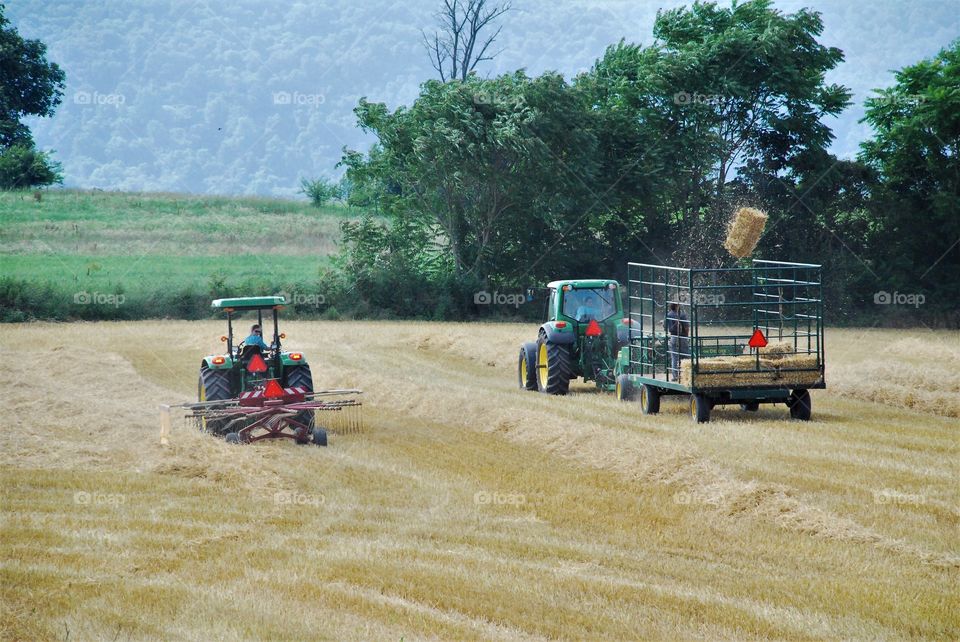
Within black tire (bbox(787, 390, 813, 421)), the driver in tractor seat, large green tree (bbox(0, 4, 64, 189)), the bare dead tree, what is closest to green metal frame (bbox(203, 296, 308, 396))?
the driver in tractor seat

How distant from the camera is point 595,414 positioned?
1527 cm

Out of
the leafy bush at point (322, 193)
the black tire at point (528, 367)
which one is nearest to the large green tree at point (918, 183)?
the black tire at point (528, 367)

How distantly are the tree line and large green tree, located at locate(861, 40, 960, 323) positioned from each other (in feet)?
0.18

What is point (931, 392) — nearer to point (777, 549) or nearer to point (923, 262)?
point (777, 549)

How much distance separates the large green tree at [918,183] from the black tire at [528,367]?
18028mm

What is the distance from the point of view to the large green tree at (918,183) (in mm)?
32062

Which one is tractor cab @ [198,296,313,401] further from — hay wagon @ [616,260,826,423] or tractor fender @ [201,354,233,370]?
hay wagon @ [616,260,826,423]

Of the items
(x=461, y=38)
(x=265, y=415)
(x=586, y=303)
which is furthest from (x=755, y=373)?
(x=461, y=38)

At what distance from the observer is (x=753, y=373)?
14273mm

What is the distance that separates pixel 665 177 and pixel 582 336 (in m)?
18.3

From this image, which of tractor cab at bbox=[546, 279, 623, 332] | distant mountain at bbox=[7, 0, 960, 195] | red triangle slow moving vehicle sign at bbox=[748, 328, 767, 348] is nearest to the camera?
red triangle slow moving vehicle sign at bbox=[748, 328, 767, 348]

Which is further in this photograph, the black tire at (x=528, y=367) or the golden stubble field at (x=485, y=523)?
the black tire at (x=528, y=367)

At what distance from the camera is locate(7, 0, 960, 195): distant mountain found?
4355 inches

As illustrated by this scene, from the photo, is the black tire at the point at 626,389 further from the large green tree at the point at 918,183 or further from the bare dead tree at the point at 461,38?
the bare dead tree at the point at 461,38
